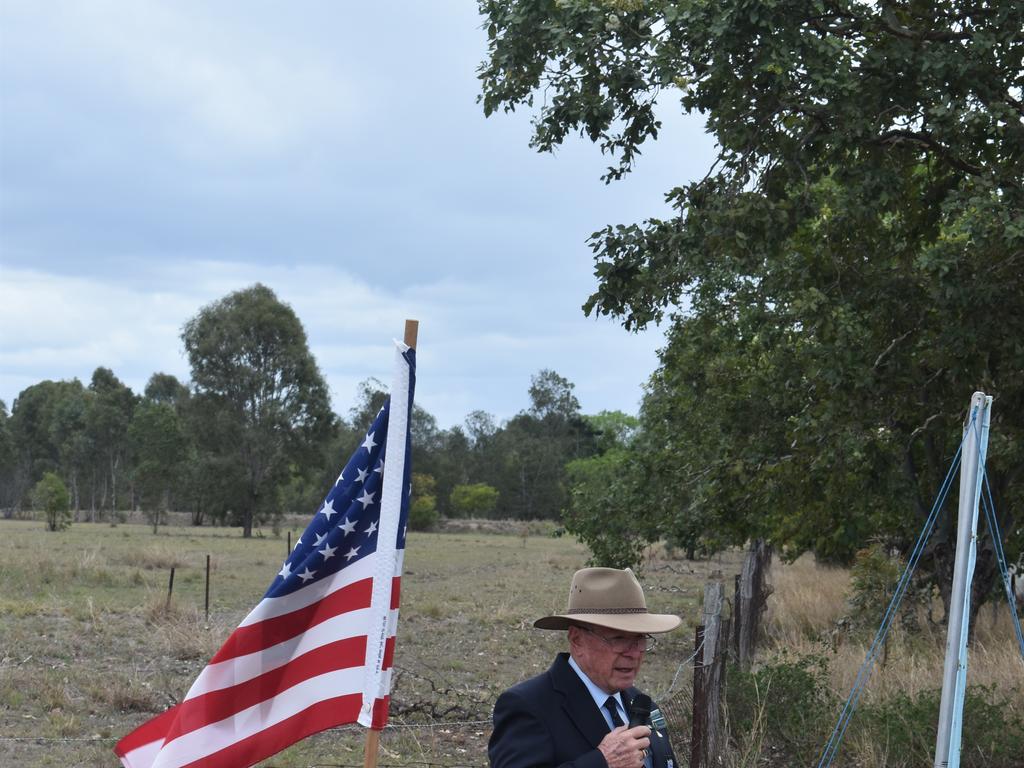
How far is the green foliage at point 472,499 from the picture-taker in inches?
3720

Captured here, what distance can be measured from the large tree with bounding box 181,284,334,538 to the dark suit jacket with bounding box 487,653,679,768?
65.1m

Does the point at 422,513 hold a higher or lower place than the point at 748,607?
higher

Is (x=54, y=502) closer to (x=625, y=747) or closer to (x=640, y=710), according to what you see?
(x=640, y=710)

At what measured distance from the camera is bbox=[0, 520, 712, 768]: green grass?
10.9 m

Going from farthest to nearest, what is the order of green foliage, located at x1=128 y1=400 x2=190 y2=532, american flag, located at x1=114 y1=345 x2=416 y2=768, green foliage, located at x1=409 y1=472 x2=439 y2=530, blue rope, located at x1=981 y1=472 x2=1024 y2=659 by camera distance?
1. green foliage, located at x1=409 y1=472 x2=439 y2=530
2. green foliage, located at x1=128 y1=400 x2=190 y2=532
3. blue rope, located at x1=981 y1=472 x2=1024 y2=659
4. american flag, located at x1=114 y1=345 x2=416 y2=768

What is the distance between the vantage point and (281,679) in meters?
5.13

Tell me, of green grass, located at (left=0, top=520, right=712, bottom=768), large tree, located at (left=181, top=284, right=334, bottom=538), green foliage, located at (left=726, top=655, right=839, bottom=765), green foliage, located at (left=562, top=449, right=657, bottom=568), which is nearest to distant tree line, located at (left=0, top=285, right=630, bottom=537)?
large tree, located at (left=181, top=284, right=334, bottom=538)

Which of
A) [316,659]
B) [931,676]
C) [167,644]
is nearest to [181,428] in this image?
[167,644]

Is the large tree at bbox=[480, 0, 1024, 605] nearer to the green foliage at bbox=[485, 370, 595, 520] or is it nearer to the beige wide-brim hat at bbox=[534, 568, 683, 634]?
the beige wide-brim hat at bbox=[534, 568, 683, 634]

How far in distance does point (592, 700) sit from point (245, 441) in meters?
66.3

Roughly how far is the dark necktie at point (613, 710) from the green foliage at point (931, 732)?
5969 millimetres


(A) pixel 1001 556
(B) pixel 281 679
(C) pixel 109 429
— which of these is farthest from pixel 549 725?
(C) pixel 109 429

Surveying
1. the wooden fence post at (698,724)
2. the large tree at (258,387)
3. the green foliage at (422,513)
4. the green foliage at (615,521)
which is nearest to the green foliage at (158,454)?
the large tree at (258,387)

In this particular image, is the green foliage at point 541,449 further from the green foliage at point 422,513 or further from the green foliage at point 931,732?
the green foliage at point 931,732
